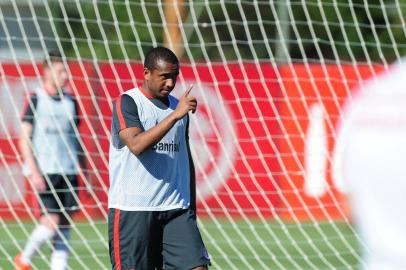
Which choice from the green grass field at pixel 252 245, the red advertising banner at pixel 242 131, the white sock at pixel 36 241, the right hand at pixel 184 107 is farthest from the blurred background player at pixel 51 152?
the red advertising banner at pixel 242 131

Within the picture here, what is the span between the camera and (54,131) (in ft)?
24.7

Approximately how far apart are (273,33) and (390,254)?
38.6 feet

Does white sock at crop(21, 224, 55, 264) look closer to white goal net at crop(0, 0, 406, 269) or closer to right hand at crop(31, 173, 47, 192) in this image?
right hand at crop(31, 173, 47, 192)

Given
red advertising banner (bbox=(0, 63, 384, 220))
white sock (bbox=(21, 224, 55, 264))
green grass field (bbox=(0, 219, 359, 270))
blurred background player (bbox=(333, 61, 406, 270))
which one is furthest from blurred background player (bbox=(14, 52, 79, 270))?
blurred background player (bbox=(333, 61, 406, 270))

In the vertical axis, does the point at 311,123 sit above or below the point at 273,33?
below

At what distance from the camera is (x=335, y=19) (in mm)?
11203

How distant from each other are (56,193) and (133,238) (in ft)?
8.08

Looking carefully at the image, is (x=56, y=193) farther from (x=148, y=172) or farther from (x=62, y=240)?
(x=148, y=172)

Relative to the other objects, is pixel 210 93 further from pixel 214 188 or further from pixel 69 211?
pixel 69 211

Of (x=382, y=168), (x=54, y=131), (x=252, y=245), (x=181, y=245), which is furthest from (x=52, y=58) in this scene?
(x=382, y=168)

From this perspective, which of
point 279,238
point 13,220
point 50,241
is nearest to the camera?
point 50,241

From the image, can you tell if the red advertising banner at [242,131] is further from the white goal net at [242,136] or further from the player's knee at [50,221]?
the player's knee at [50,221]

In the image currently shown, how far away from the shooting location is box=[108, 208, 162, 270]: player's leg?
5.07m

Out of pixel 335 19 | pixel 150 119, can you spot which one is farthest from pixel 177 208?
pixel 335 19
